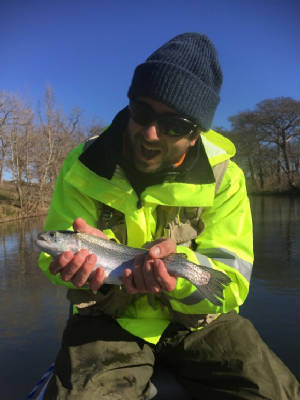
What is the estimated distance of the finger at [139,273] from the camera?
2.15m

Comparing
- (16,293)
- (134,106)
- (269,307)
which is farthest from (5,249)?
(134,106)

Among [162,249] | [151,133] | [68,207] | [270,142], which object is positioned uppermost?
[270,142]

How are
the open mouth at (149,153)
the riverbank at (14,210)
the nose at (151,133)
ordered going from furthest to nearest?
the riverbank at (14,210), the open mouth at (149,153), the nose at (151,133)

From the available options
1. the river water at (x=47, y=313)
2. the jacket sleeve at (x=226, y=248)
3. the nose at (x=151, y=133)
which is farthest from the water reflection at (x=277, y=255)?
the nose at (x=151, y=133)

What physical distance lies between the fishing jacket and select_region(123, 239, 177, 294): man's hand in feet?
0.58

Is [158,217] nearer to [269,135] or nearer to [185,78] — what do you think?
[185,78]

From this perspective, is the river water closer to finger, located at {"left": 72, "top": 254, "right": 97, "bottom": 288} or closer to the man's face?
finger, located at {"left": 72, "top": 254, "right": 97, "bottom": 288}

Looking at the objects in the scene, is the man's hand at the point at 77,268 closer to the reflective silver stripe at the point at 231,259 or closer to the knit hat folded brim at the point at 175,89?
the reflective silver stripe at the point at 231,259

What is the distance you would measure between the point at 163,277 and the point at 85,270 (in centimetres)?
55

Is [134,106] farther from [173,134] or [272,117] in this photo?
[272,117]

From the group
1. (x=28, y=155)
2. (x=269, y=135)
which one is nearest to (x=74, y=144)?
(x=28, y=155)

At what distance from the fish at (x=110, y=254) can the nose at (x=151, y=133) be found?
2.87ft

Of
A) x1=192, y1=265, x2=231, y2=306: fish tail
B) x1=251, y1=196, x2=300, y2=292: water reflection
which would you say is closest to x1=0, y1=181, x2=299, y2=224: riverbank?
x1=251, y1=196, x2=300, y2=292: water reflection

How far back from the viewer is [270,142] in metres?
44.9
